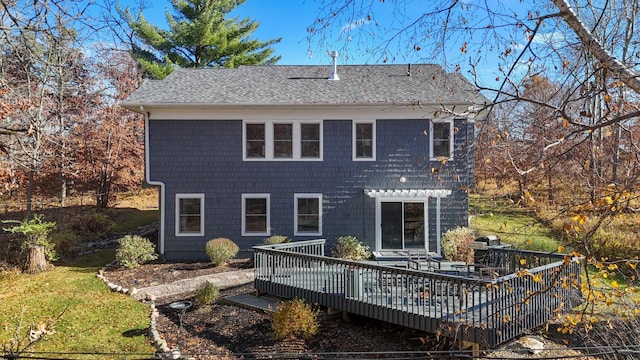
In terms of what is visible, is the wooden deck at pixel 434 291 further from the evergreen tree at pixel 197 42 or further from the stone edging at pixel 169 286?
the evergreen tree at pixel 197 42

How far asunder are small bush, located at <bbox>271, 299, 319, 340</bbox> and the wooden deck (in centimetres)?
93

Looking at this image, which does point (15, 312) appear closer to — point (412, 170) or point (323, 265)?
point (323, 265)

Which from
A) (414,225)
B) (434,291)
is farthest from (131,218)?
(434,291)

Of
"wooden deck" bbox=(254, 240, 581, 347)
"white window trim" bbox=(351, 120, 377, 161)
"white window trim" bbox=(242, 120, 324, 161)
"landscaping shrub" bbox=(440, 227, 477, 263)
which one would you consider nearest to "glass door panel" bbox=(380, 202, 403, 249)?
"landscaping shrub" bbox=(440, 227, 477, 263)

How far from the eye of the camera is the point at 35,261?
1241cm

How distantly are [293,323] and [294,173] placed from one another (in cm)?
705

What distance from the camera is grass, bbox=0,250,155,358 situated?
7.37 meters

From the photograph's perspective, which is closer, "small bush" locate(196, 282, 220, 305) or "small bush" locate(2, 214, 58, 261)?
"small bush" locate(196, 282, 220, 305)

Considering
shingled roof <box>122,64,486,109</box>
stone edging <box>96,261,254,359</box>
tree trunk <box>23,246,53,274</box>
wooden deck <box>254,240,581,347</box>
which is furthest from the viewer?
shingled roof <box>122,64,486,109</box>

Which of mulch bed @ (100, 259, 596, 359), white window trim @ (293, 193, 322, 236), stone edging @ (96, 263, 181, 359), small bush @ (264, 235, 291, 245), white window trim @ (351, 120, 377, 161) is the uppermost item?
white window trim @ (351, 120, 377, 161)

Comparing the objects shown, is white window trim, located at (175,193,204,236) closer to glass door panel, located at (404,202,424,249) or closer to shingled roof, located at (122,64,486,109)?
shingled roof, located at (122,64,486,109)

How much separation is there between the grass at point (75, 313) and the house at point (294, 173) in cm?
332

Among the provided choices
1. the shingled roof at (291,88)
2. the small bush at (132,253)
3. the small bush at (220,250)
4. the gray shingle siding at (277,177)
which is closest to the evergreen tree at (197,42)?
the shingled roof at (291,88)

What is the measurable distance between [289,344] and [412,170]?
7812 millimetres
